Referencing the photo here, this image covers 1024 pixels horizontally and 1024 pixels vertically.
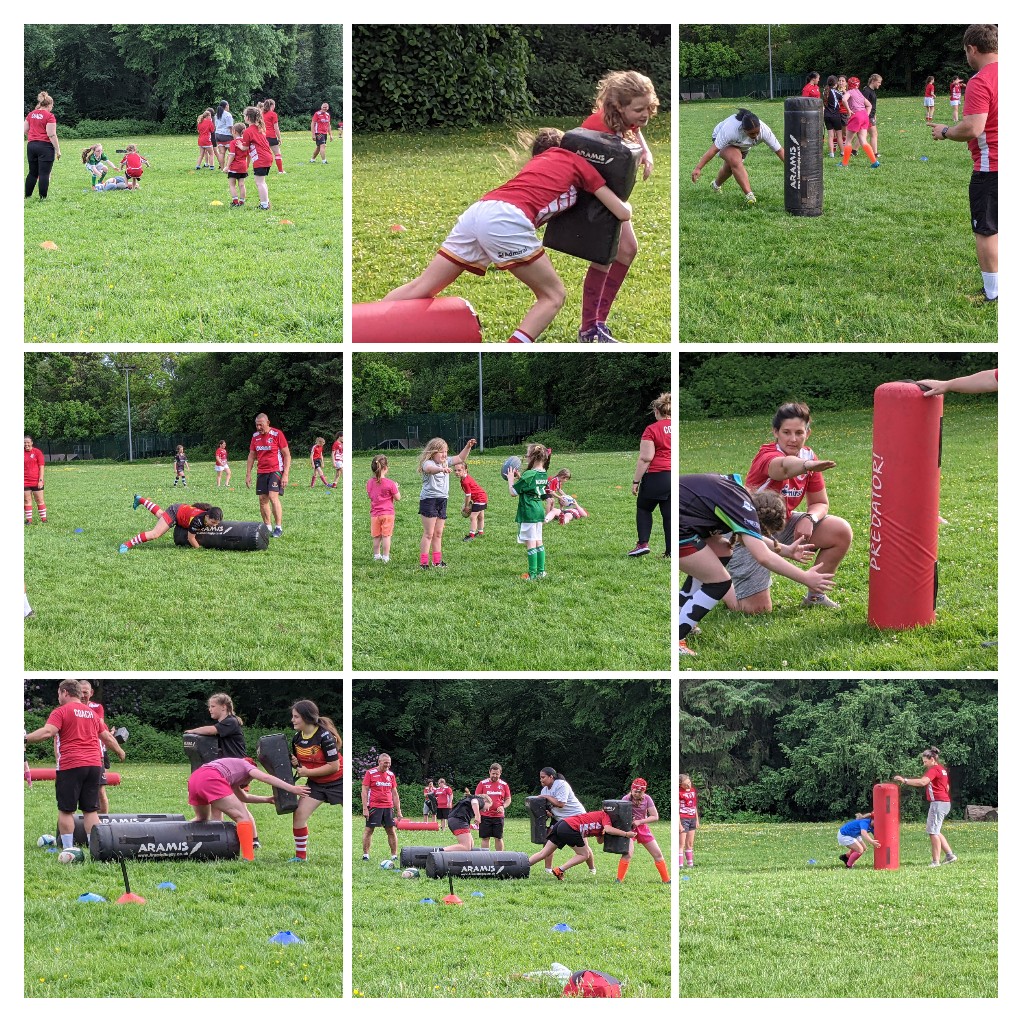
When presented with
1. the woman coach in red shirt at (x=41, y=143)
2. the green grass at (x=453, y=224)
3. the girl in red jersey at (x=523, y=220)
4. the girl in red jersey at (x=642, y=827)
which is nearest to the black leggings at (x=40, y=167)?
the woman coach in red shirt at (x=41, y=143)

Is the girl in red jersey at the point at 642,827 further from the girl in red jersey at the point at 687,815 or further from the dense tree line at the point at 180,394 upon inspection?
the dense tree line at the point at 180,394

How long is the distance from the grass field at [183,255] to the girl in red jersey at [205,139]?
9 centimetres

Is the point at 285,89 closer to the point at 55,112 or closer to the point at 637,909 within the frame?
the point at 55,112

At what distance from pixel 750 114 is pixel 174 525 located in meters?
5.82

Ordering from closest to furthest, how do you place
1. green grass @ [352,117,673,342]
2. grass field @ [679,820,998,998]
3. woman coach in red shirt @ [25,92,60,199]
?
grass field @ [679,820,998,998], green grass @ [352,117,673,342], woman coach in red shirt @ [25,92,60,199]

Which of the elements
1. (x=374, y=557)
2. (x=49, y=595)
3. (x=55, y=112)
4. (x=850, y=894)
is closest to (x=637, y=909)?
(x=850, y=894)

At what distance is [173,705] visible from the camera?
11.4 metres

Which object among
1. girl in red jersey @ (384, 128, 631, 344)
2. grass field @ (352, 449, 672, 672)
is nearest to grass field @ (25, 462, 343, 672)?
grass field @ (352, 449, 672, 672)

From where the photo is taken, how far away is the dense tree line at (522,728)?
921 centimetres

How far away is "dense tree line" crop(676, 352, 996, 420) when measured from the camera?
13852 mm

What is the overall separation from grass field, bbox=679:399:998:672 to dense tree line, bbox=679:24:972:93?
11.8 ft

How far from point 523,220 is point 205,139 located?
14.8 ft

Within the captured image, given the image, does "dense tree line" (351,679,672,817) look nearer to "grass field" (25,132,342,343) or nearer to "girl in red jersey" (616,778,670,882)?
"girl in red jersey" (616,778,670,882)

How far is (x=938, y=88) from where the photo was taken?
1063cm
